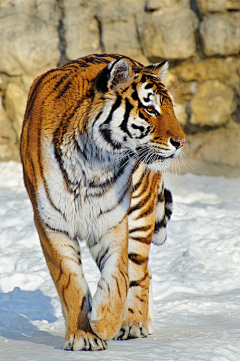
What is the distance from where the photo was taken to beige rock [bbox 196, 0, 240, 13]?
611cm

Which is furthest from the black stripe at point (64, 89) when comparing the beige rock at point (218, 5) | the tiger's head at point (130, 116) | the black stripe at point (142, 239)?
the beige rock at point (218, 5)

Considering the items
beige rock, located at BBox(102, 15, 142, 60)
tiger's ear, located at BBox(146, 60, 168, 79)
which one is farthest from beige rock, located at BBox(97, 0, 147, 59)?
tiger's ear, located at BBox(146, 60, 168, 79)

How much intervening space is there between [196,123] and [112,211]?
4.35 metres

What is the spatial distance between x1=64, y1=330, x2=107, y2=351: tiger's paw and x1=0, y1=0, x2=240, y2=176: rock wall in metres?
4.48

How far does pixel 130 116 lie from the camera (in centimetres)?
229

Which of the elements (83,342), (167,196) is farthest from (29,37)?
(83,342)

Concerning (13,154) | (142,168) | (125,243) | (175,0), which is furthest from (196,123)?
(125,243)

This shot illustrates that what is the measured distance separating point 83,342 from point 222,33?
15.5 ft

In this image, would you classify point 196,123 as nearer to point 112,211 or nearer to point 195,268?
point 195,268

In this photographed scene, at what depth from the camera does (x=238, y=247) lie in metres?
4.56

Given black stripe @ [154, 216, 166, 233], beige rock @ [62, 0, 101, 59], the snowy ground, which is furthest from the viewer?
beige rock @ [62, 0, 101, 59]

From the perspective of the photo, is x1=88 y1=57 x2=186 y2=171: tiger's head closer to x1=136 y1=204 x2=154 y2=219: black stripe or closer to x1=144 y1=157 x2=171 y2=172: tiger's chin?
x1=144 y1=157 x2=171 y2=172: tiger's chin

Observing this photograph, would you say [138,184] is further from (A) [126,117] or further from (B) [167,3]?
(B) [167,3]

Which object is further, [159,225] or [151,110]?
[159,225]
